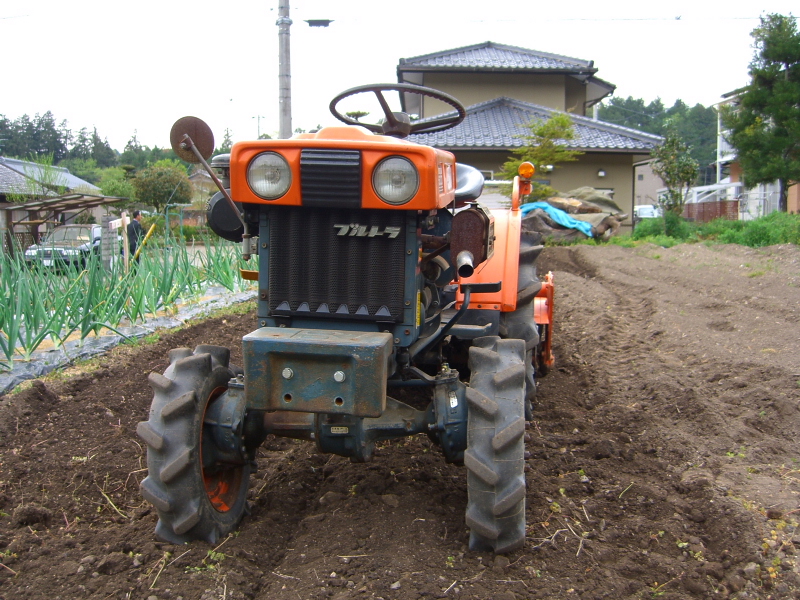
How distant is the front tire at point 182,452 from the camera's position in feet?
8.81

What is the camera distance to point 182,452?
8.77 ft

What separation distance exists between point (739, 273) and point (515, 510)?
384 inches

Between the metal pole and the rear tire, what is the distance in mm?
7466

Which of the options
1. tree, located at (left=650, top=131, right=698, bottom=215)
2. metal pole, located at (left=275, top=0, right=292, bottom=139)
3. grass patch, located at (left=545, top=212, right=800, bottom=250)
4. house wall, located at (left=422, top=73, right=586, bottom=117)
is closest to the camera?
metal pole, located at (left=275, top=0, right=292, bottom=139)

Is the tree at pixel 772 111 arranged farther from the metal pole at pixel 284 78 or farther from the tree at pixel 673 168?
the metal pole at pixel 284 78

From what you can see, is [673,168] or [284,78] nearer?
[284,78]

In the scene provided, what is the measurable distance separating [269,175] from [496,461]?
4.25 ft

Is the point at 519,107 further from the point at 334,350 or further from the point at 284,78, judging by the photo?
the point at 334,350

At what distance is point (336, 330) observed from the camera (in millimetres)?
2770

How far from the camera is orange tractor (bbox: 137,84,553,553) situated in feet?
8.40

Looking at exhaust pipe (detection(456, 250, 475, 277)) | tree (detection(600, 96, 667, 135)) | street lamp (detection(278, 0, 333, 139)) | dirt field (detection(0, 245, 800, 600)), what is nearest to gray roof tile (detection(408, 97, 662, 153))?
street lamp (detection(278, 0, 333, 139))

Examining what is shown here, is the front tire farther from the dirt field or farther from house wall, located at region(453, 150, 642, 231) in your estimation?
house wall, located at region(453, 150, 642, 231)

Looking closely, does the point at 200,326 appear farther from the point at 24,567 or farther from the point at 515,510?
the point at 515,510

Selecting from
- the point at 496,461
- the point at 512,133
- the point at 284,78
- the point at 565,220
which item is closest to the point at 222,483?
the point at 496,461
